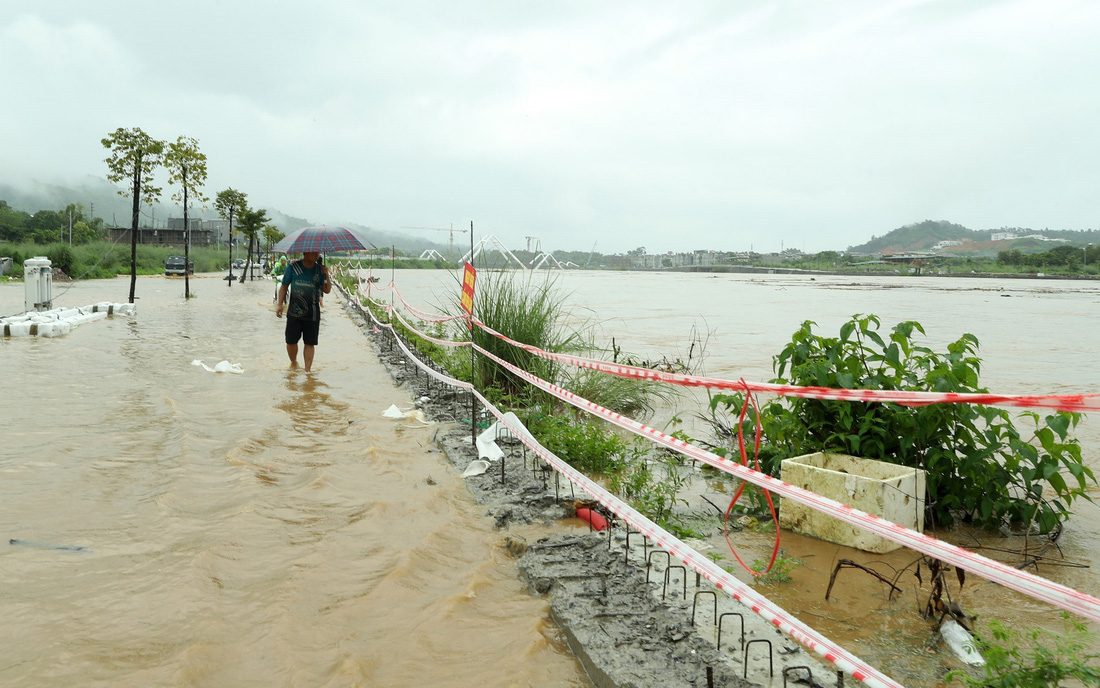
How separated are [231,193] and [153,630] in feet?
150

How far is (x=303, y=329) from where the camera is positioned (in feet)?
31.7

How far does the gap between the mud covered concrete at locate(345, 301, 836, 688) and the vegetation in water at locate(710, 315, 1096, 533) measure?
1.42 m

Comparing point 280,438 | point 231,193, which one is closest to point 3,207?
point 231,193

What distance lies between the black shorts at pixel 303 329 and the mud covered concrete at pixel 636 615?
5.73 meters

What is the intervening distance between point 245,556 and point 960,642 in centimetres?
324

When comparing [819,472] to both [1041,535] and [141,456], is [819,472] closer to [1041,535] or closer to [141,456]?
[1041,535]

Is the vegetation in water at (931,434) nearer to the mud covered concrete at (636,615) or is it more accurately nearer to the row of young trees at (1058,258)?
the mud covered concrete at (636,615)

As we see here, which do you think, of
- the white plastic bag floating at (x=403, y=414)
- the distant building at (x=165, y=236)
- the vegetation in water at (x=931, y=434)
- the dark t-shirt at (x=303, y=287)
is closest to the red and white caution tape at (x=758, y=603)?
the vegetation in water at (x=931, y=434)

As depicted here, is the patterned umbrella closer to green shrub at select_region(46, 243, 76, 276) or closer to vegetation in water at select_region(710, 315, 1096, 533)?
vegetation in water at select_region(710, 315, 1096, 533)

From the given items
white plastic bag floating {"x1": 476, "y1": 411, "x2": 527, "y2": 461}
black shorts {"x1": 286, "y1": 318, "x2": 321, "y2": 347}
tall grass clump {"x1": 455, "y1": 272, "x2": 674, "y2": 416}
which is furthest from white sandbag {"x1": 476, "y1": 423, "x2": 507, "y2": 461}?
black shorts {"x1": 286, "y1": 318, "x2": 321, "y2": 347}

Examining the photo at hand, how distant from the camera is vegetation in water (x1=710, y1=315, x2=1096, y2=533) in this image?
165 inches

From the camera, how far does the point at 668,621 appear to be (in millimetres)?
2951

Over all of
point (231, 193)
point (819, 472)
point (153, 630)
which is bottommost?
point (153, 630)

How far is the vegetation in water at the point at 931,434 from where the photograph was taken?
4199 millimetres
